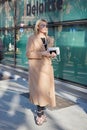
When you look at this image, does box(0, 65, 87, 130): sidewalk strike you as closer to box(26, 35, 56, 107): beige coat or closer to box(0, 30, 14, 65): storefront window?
box(26, 35, 56, 107): beige coat

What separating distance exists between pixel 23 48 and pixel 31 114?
5065 millimetres

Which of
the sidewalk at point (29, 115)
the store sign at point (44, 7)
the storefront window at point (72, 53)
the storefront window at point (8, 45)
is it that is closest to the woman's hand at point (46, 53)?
the sidewalk at point (29, 115)

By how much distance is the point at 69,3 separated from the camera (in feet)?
26.0

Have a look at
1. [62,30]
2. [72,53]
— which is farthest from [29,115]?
[62,30]

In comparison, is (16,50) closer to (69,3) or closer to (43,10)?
(43,10)

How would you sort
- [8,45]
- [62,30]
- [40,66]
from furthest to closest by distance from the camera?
1. [8,45]
2. [62,30]
3. [40,66]

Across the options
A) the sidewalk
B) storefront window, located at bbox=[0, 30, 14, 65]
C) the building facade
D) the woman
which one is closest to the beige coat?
the woman

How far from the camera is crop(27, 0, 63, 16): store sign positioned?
835 cm

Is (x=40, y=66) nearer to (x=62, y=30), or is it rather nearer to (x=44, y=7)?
(x=62, y=30)

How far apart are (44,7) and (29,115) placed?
171 inches

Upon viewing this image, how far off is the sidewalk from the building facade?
100 centimetres

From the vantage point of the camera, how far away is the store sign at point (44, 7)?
27.4 ft

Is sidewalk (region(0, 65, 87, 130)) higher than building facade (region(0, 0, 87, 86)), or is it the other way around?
building facade (region(0, 0, 87, 86))

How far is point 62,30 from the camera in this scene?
8258 millimetres
